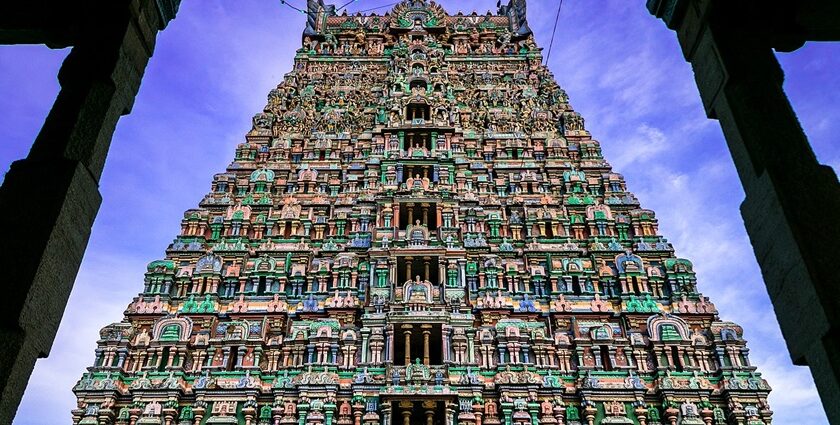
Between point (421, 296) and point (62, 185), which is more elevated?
point (421, 296)

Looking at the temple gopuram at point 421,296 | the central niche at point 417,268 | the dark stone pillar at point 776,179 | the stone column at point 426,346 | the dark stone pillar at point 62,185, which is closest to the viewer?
the dark stone pillar at point 776,179

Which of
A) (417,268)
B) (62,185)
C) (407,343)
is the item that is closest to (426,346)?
(407,343)

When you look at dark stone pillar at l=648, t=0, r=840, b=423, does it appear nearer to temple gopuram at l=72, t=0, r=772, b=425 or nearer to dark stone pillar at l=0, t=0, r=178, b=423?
dark stone pillar at l=0, t=0, r=178, b=423

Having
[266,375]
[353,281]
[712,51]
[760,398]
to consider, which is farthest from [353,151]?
[712,51]

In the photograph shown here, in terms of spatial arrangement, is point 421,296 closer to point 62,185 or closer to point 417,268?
point 417,268

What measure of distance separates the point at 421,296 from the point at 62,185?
12531 millimetres

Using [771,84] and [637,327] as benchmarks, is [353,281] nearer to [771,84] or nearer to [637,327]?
[637,327]

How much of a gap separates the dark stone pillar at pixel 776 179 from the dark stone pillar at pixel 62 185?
4623 millimetres

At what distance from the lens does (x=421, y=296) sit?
54.3 feet

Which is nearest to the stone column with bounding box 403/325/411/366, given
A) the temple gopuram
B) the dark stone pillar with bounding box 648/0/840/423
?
the temple gopuram

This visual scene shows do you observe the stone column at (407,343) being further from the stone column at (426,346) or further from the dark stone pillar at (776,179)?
the dark stone pillar at (776,179)

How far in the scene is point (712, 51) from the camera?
5176 mm

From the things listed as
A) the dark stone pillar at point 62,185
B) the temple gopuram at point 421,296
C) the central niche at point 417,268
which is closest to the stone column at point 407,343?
the temple gopuram at point 421,296

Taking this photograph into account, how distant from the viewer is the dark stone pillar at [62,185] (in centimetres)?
411
